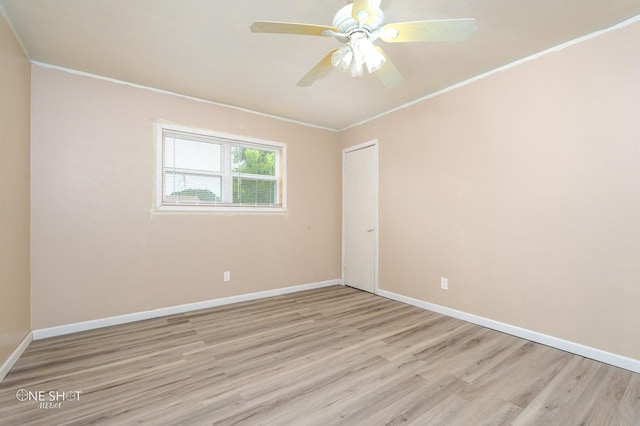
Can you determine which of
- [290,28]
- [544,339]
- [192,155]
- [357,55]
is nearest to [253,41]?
[290,28]

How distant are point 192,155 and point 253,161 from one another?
0.77 m

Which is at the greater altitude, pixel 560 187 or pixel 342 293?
pixel 560 187

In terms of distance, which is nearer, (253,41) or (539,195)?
(253,41)

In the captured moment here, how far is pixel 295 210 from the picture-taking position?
4.01 m

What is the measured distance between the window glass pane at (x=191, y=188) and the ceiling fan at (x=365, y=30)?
2.23 meters

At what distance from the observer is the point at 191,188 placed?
326cm

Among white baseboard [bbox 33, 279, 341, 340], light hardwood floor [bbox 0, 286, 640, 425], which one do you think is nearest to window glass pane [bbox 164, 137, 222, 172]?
white baseboard [bbox 33, 279, 341, 340]

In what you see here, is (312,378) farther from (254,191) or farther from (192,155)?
(192,155)

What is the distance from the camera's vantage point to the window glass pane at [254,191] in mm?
3607

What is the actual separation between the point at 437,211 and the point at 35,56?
13.4ft

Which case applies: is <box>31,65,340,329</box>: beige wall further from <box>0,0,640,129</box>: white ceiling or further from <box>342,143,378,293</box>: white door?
<box>342,143,378,293</box>: white door

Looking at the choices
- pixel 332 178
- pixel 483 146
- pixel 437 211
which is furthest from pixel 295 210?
pixel 483 146

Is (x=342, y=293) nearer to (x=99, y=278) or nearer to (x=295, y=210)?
(x=295, y=210)

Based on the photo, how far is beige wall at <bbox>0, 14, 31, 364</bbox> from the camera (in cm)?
187
